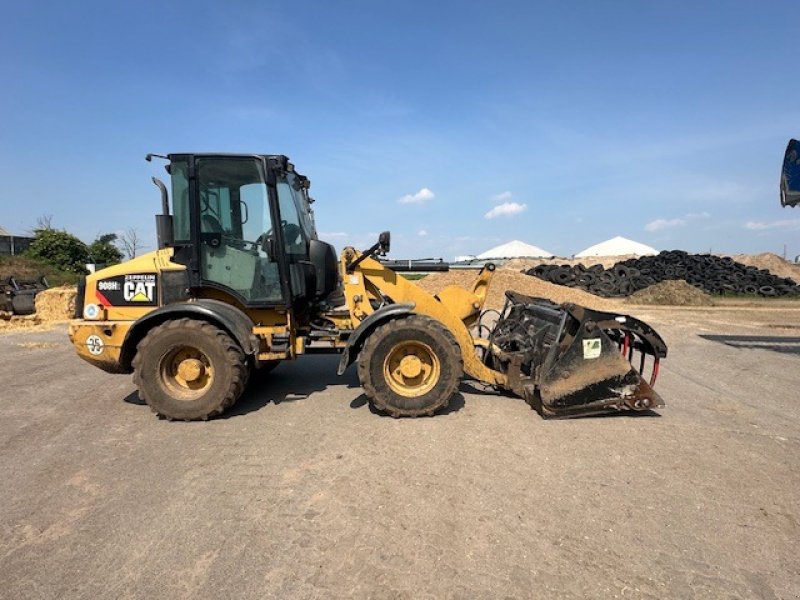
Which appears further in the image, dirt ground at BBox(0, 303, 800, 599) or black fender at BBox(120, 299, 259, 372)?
black fender at BBox(120, 299, 259, 372)

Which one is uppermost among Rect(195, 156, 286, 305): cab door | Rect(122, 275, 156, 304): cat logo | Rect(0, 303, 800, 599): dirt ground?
Rect(195, 156, 286, 305): cab door

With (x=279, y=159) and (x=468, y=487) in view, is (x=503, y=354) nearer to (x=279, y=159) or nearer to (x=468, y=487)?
(x=468, y=487)

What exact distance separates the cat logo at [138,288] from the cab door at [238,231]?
2.08 ft

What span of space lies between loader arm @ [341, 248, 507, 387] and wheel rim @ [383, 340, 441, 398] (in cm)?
37

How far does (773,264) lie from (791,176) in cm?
3026

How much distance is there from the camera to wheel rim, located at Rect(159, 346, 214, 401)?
4.73 metres

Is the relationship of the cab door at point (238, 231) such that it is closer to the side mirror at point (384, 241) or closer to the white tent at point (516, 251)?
the side mirror at point (384, 241)

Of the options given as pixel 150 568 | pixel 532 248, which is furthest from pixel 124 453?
pixel 532 248

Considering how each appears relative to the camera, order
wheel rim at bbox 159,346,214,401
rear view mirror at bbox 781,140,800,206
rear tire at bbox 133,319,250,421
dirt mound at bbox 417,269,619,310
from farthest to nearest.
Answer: dirt mound at bbox 417,269,619,310 < rear view mirror at bbox 781,140,800,206 < wheel rim at bbox 159,346,214,401 < rear tire at bbox 133,319,250,421

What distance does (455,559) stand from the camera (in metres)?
2.53

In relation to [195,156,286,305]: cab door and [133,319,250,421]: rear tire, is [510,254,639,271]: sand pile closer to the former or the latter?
[195,156,286,305]: cab door

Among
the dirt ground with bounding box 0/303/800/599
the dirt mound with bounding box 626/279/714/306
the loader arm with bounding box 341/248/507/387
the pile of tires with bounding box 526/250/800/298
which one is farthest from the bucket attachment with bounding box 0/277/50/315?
the dirt mound with bounding box 626/279/714/306

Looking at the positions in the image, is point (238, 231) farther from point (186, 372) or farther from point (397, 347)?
point (397, 347)

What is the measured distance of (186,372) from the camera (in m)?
4.76
